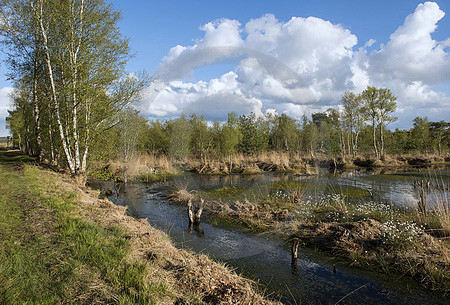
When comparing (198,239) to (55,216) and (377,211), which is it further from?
(377,211)

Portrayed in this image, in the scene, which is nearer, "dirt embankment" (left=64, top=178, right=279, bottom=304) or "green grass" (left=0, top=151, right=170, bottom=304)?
"green grass" (left=0, top=151, right=170, bottom=304)

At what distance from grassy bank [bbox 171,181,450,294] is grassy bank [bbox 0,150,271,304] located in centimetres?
404

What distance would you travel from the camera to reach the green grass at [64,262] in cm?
349

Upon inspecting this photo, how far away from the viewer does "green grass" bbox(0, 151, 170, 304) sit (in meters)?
3.49

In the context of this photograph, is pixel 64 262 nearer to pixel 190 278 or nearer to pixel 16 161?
pixel 190 278

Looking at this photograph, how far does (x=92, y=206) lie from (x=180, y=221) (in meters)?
4.00

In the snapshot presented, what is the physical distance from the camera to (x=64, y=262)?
14.1 feet

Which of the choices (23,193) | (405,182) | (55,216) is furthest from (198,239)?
(405,182)

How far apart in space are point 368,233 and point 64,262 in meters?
8.04

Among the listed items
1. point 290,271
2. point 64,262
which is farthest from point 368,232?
point 64,262

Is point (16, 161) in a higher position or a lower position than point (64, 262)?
higher

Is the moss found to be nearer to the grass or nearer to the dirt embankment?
the grass

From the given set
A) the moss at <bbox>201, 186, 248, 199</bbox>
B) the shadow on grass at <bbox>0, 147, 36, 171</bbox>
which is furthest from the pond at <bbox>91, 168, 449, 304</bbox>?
the shadow on grass at <bbox>0, 147, 36, 171</bbox>

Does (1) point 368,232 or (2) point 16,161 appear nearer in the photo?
(1) point 368,232
